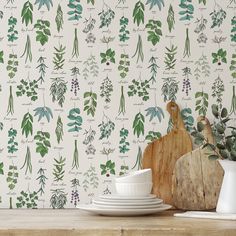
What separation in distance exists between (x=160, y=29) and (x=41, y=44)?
472 millimetres

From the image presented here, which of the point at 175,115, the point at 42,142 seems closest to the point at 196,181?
the point at 175,115

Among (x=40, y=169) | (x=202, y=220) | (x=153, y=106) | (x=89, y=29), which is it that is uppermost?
(x=89, y=29)

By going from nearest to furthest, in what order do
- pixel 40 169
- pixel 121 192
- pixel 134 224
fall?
pixel 134 224, pixel 121 192, pixel 40 169

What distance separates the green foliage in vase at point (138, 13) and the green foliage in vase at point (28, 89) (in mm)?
467

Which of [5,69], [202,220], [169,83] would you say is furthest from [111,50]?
[202,220]

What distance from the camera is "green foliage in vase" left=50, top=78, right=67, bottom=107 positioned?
2.34 meters

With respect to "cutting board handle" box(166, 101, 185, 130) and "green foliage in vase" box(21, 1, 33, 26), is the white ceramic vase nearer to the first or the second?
"cutting board handle" box(166, 101, 185, 130)

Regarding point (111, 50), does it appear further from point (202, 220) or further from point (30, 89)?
point (202, 220)

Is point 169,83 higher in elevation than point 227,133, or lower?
higher

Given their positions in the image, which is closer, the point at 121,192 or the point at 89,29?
the point at 121,192

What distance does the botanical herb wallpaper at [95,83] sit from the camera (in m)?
2.33

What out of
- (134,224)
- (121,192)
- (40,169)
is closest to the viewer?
(134,224)

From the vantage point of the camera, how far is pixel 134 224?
1.81 m

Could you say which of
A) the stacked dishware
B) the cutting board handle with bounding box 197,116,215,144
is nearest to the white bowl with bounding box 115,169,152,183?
the stacked dishware
